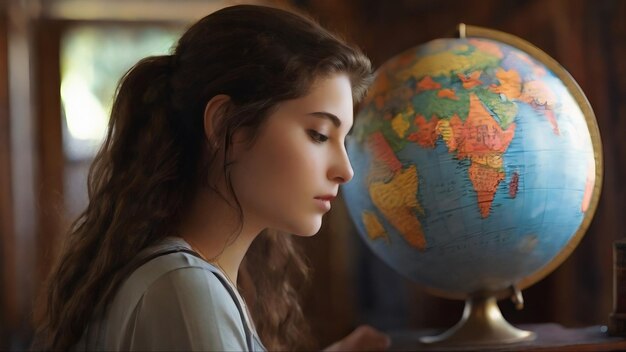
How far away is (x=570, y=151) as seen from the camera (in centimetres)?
179

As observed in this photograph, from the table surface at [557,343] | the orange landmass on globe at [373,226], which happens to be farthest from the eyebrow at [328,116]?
the table surface at [557,343]

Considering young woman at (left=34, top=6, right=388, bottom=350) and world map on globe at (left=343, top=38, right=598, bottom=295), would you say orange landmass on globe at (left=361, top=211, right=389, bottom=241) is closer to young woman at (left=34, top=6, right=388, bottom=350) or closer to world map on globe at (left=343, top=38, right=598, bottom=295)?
world map on globe at (left=343, top=38, right=598, bottom=295)

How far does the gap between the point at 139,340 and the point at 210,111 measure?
42cm

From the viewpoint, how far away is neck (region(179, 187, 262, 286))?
1.58 m

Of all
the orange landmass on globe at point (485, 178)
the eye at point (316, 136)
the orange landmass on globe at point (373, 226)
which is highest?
the eye at point (316, 136)

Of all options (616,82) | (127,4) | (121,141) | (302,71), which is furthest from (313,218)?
(127,4)

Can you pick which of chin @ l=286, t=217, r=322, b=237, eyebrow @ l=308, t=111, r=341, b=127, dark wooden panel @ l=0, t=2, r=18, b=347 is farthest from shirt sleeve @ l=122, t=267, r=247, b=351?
dark wooden panel @ l=0, t=2, r=18, b=347

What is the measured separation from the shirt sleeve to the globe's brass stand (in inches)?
27.1

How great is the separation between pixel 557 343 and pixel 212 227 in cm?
77

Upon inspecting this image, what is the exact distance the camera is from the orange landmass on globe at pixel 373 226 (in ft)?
6.27

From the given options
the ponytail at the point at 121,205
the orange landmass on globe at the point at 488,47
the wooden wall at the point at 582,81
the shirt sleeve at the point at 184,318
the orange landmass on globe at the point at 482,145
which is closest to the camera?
the shirt sleeve at the point at 184,318

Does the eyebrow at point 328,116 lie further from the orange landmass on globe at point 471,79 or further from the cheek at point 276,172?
the orange landmass on globe at point 471,79

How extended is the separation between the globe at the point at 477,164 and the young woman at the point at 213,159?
0.22 metres

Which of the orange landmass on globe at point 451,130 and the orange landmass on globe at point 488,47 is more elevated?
the orange landmass on globe at point 488,47
